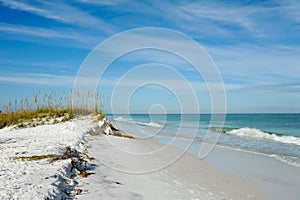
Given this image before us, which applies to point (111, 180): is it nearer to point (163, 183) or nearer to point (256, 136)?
point (163, 183)

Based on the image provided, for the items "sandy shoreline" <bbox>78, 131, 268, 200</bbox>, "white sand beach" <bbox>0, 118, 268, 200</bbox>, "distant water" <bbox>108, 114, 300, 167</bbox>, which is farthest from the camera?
"distant water" <bbox>108, 114, 300, 167</bbox>

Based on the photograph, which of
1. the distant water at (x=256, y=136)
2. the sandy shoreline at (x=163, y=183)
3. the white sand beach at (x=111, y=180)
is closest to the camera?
the white sand beach at (x=111, y=180)

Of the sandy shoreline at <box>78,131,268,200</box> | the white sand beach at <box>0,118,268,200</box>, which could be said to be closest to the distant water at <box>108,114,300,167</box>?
the sandy shoreline at <box>78,131,268,200</box>

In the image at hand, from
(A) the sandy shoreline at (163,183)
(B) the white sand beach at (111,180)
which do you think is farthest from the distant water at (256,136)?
(B) the white sand beach at (111,180)

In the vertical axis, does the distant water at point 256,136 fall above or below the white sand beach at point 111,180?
below

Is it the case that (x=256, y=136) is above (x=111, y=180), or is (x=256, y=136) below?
below

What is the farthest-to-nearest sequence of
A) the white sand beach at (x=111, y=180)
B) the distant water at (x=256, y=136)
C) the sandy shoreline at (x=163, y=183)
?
the distant water at (x=256, y=136) → the sandy shoreline at (x=163, y=183) → the white sand beach at (x=111, y=180)

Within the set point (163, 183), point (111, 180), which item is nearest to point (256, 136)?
point (163, 183)

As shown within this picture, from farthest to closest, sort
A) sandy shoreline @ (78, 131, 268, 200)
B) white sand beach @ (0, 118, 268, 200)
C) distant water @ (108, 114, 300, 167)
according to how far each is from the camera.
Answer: distant water @ (108, 114, 300, 167)
sandy shoreline @ (78, 131, 268, 200)
white sand beach @ (0, 118, 268, 200)

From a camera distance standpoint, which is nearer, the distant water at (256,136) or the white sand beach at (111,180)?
the white sand beach at (111,180)

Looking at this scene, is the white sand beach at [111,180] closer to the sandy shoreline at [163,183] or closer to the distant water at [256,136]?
the sandy shoreline at [163,183]

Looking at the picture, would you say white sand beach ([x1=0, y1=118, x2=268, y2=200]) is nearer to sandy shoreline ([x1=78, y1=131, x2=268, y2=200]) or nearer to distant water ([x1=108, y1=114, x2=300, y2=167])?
sandy shoreline ([x1=78, y1=131, x2=268, y2=200])

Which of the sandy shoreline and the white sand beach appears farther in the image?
the sandy shoreline

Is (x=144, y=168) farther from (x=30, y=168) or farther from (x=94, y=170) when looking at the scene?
(x=30, y=168)
